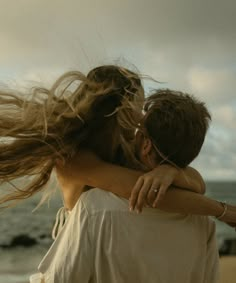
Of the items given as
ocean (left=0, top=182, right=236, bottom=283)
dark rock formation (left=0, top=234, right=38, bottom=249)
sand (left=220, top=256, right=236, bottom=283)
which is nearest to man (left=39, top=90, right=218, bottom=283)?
ocean (left=0, top=182, right=236, bottom=283)

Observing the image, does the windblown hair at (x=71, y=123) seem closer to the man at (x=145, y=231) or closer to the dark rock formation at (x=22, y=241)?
the man at (x=145, y=231)

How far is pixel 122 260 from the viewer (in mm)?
1930

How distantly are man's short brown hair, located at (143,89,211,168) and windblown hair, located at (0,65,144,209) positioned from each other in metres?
0.08

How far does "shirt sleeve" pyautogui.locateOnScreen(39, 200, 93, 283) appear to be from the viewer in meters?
1.87

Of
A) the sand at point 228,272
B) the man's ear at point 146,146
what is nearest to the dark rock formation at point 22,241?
the sand at point 228,272

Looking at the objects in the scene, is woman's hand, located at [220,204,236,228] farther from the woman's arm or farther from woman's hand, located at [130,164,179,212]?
woman's hand, located at [130,164,179,212]

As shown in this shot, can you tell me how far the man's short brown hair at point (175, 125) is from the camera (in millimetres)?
1938

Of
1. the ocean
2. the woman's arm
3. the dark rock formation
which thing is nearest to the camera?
the woman's arm

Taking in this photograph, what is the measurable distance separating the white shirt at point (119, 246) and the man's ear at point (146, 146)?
0.19 meters

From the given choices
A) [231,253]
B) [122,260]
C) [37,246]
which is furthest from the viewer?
[37,246]

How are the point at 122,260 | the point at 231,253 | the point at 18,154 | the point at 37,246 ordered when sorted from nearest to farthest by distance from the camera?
the point at 122,260 → the point at 18,154 → the point at 231,253 → the point at 37,246

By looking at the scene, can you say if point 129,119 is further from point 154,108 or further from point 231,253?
point 231,253

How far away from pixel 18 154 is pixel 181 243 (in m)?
0.68

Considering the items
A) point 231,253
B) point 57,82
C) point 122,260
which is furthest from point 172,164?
point 231,253
